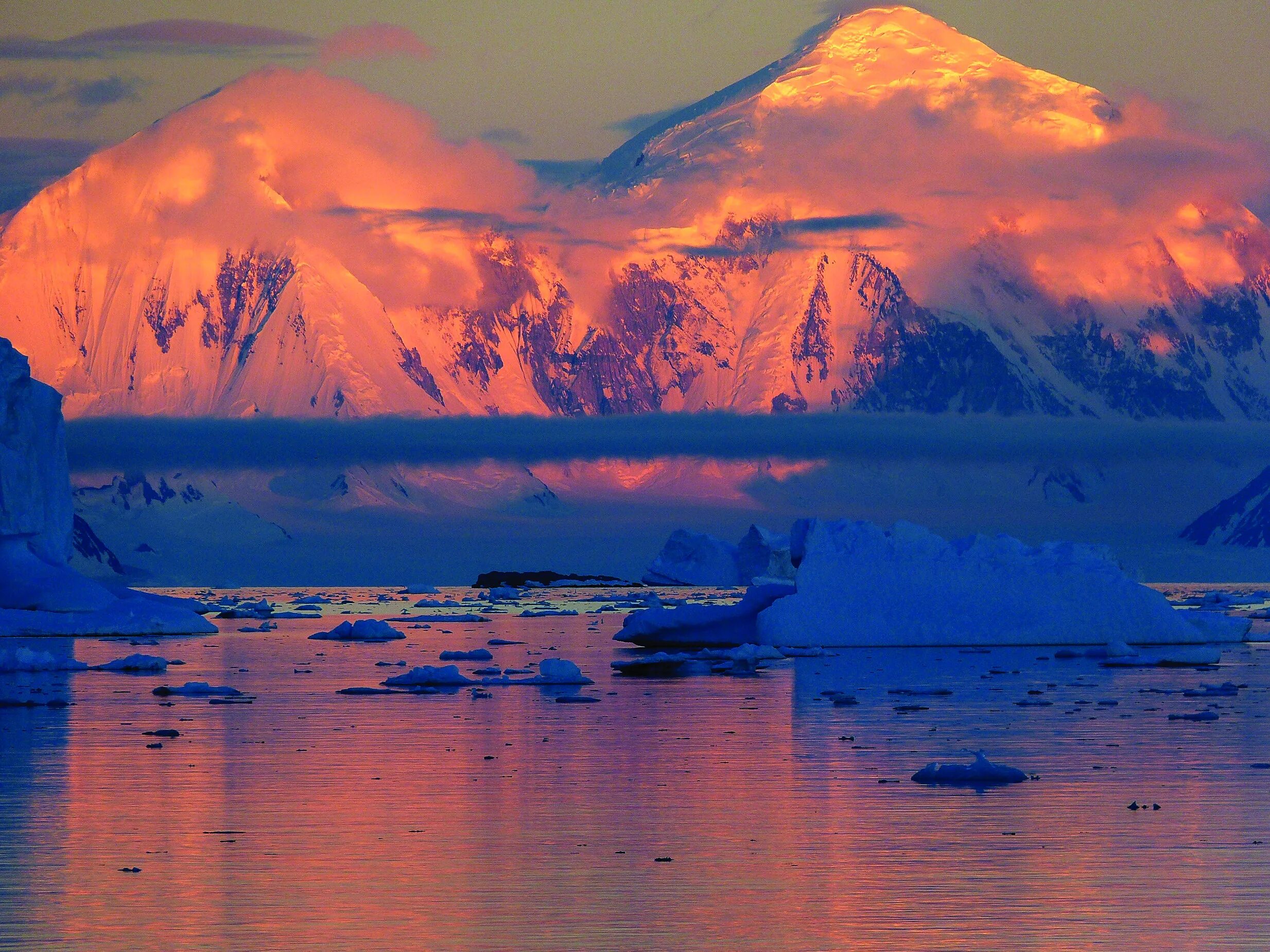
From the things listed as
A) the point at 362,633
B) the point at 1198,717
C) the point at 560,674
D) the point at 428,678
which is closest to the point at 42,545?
the point at 362,633

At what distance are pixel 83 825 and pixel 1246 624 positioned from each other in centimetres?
4015

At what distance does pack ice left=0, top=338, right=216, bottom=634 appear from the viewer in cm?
5716

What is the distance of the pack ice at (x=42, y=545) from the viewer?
188ft

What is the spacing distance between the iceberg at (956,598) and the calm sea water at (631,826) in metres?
14.3

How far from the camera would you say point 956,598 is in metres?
48.8

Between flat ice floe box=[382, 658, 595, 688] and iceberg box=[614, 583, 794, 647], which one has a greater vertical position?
iceberg box=[614, 583, 794, 647]

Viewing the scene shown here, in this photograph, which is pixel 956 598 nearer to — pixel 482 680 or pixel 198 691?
pixel 482 680

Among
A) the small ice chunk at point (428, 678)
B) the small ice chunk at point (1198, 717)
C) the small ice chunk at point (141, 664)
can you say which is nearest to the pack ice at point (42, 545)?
the small ice chunk at point (141, 664)

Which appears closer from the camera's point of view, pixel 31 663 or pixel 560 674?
pixel 560 674

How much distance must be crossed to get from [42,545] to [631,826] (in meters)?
47.0

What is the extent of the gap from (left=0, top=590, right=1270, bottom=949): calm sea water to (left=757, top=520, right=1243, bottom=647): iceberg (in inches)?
563

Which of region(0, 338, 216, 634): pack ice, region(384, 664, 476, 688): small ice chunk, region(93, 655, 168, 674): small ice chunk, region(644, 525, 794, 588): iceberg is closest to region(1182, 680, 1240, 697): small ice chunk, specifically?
region(384, 664, 476, 688): small ice chunk

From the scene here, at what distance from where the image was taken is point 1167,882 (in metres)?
14.8

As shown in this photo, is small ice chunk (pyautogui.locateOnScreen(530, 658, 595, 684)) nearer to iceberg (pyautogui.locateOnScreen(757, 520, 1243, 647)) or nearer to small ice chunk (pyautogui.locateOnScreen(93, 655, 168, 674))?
small ice chunk (pyautogui.locateOnScreen(93, 655, 168, 674))
